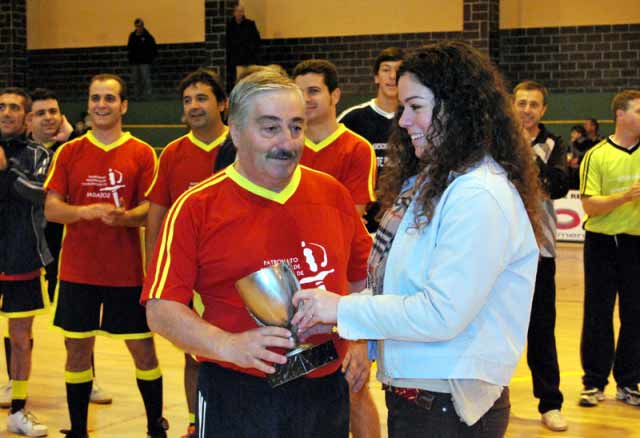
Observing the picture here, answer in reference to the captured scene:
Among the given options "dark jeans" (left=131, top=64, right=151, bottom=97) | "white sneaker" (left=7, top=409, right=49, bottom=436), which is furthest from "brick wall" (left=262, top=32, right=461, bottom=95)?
"white sneaker" (left=7, top=409, right=49, bottom=436)

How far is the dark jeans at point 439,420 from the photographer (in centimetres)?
233

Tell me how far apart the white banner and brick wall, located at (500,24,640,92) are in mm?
3374

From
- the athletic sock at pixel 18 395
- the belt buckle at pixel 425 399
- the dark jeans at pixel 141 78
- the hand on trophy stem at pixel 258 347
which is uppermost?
the dark jeans at pixel 141 78

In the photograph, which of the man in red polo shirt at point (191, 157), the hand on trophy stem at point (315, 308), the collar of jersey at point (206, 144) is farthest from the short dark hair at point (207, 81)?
the hand on trophy stem at point (315, 308)

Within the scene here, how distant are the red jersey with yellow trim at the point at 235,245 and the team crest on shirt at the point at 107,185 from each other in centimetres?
235

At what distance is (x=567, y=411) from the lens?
588cm

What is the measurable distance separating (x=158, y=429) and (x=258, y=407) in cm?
249

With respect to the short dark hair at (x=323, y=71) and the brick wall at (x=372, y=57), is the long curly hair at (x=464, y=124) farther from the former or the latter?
the brick wall at (x=372, y=57)

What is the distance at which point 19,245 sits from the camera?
550 cm

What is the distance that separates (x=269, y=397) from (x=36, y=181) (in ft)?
9.99

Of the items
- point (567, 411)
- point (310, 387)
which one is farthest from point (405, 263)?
point (567, 411)

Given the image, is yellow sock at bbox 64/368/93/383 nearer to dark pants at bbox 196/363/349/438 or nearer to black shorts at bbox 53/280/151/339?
black shorts at bbox 53/280/151/339

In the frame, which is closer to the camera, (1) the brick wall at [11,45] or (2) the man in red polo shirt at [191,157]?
(2) the man in red polo shirt at [191,157]

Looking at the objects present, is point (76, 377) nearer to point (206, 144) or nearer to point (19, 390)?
point (19, 390)
